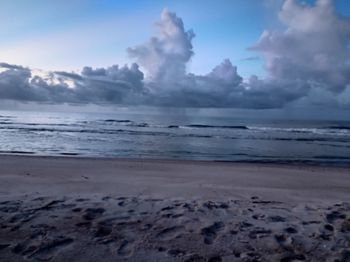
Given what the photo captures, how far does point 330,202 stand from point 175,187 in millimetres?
3567

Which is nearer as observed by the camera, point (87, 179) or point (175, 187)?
point (175, 187)

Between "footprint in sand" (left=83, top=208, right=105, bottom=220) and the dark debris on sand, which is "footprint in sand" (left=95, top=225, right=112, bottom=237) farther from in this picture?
"footprint in sand" (left=83, top=208, right=105, bottom=220)

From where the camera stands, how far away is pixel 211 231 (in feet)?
14.3

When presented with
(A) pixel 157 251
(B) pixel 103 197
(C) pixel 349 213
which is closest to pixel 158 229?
(A) pixel 157 251

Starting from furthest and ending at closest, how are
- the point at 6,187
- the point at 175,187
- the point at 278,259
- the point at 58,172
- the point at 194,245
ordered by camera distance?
the point at 58,172 → the point at 175,187 → the point at 6,187 → the point at 194,245 → the point at 278,259

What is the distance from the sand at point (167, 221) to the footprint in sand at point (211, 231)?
0.05 feet

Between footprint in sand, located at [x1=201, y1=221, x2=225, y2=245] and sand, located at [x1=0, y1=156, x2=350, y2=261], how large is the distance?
0.01m

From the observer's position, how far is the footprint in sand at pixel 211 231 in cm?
407

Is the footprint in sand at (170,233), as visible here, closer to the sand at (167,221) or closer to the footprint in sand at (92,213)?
the sand at (167,221)

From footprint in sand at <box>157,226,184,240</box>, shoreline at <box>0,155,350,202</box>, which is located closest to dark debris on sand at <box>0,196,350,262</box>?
footprint in sand at <box>157,226,184,240</box>

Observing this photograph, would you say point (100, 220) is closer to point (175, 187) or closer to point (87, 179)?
point (175, 187)

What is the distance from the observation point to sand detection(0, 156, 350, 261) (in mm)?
3723

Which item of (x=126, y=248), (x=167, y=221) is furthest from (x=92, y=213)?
(x=126, y=248)

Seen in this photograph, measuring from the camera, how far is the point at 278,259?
3.61m
